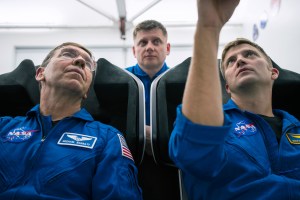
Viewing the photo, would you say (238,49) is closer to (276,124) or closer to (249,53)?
(249,53)

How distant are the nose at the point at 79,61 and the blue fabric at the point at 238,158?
2.19 feet

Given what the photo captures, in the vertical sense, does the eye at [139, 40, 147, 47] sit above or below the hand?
below

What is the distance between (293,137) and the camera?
1.06 meters

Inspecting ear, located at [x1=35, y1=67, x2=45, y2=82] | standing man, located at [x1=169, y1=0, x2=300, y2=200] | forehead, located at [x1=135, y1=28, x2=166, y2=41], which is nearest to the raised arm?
standing man, located at [x1=169, y1=0, x2=300, y2=200]

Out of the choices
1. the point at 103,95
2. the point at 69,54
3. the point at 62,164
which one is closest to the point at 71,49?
the point at 69,54

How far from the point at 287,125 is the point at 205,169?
20.7 inches

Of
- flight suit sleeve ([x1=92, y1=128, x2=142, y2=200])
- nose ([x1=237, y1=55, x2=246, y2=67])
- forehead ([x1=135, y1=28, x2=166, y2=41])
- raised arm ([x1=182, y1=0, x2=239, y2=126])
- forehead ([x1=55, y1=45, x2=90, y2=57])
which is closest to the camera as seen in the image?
raised arm ([x1=182, y1=0, x2=239, y2=126])

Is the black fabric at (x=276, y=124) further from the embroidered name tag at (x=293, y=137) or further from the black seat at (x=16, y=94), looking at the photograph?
the black seat at (x=16, y=94)

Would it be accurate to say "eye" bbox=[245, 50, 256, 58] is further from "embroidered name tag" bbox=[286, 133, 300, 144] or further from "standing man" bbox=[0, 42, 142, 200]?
"standing man" bbox=[0, 42, 142, 200]

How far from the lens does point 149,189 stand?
1.38 metres

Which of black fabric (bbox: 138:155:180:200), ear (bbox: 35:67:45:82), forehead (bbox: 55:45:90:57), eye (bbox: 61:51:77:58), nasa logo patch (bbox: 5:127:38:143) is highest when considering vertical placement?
forehead (bbox: 55:45:90:57)

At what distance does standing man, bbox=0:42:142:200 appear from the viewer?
34.9 inches

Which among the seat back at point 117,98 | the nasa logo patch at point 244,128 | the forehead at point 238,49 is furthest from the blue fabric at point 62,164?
the forehead at point 238,49

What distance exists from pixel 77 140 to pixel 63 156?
9 cm
